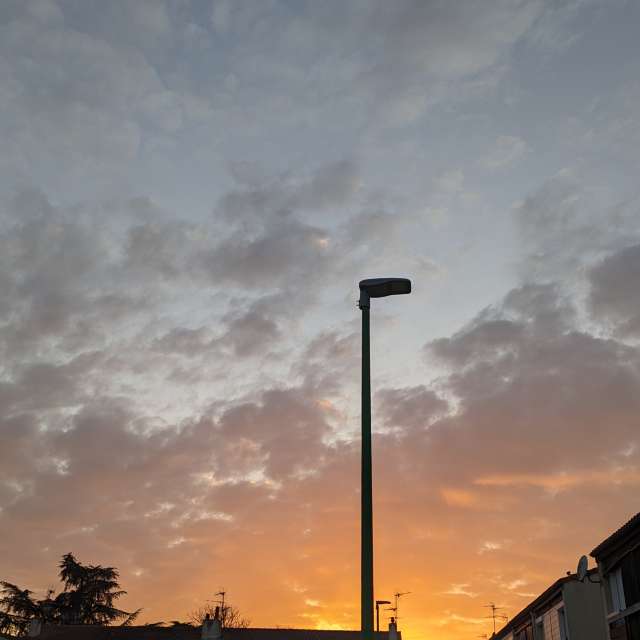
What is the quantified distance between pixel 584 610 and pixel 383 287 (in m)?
22.9

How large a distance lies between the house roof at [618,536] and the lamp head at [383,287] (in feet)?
39.5

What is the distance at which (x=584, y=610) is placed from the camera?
2917 cm

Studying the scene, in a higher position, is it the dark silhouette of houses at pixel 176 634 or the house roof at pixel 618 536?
the house roof at pixel 618 536

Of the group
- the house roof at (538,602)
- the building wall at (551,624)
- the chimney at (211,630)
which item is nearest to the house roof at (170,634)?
the chimney at (211,630)

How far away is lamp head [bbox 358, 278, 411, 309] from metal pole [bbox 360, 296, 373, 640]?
64 centimetres

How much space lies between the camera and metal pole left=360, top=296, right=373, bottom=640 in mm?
9508

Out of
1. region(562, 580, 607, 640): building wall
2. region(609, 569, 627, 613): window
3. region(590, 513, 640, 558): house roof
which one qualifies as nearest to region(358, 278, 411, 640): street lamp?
region(590, 513, 640, 558): house roof

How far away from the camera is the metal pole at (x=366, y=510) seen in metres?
9.51

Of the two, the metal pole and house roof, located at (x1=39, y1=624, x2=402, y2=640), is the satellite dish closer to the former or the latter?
the metal pole

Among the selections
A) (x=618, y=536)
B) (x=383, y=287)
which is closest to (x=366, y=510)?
(x=383, y=287)

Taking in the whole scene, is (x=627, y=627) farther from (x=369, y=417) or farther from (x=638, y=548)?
(x=369, y=417)

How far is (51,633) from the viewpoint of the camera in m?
47.0

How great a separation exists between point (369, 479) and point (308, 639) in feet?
135

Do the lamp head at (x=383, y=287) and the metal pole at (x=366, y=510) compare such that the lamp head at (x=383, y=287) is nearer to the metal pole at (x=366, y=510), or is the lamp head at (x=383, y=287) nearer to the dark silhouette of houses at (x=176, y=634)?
the metal pole at (x=366, y=510)
